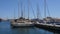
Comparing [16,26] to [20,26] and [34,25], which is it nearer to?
[20,26]

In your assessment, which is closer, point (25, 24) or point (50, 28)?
point (50, 28)

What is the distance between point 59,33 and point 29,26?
24.3m

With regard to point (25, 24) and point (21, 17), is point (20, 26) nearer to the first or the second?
point (25, 24)

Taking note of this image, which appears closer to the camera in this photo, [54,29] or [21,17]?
[54,29]

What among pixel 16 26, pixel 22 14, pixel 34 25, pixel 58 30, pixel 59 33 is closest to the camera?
pixel 59 33

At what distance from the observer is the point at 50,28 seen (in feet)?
144

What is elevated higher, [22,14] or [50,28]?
[22,14]

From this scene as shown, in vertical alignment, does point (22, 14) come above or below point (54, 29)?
above

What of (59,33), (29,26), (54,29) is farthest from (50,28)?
(29,26)

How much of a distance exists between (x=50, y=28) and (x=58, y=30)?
6.30 metres

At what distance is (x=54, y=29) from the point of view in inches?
1578

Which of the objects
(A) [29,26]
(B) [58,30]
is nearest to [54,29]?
(B) [58,30]

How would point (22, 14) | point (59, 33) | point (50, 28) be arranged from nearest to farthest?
point (59, 33), point (50, 28), point (22, 14)

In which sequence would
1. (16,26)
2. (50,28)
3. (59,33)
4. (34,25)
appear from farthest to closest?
(34,25)
(16,26)
(50,28)
(59,33)
